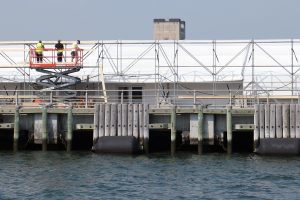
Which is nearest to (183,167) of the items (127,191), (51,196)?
(127,191)

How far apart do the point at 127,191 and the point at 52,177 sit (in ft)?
12.8

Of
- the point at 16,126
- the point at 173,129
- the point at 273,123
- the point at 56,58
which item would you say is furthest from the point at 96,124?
the point at 56,58

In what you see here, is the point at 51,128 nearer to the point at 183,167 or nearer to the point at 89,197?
the point at 183,167

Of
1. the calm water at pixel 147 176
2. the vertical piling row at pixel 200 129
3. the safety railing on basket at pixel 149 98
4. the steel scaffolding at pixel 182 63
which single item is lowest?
the calm water at pixel 147 176

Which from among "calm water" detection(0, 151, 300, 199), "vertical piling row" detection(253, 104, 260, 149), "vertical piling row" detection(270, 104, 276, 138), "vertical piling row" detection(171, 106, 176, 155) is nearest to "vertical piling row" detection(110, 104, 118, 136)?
"calm water" detection(0, 151, 300, 199)

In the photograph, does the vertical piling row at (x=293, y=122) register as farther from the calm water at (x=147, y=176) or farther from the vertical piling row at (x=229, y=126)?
the vertical piling row at (x=229, y=126)

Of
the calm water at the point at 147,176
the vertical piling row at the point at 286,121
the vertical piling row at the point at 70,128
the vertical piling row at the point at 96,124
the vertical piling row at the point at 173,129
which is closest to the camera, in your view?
the calm water at the point at 147,176

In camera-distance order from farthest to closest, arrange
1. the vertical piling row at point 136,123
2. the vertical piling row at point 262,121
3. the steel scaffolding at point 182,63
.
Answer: the steel scaffolding at point 182,63, the vertical piling row at point 136,123, the vertical piling row at point 262,121

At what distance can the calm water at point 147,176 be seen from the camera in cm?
2569

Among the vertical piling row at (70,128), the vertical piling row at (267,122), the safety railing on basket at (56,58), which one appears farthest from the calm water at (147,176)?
the safety railing on basket at (56,58)

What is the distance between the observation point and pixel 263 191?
2603cm

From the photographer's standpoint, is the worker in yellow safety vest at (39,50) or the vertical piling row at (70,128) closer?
the vertical piling row at (70,128)

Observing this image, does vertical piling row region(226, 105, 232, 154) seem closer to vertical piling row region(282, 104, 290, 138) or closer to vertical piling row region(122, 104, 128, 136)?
vertical piling row region(282, 104, 290, 138)

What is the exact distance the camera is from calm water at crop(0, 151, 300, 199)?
2569 centimetres
